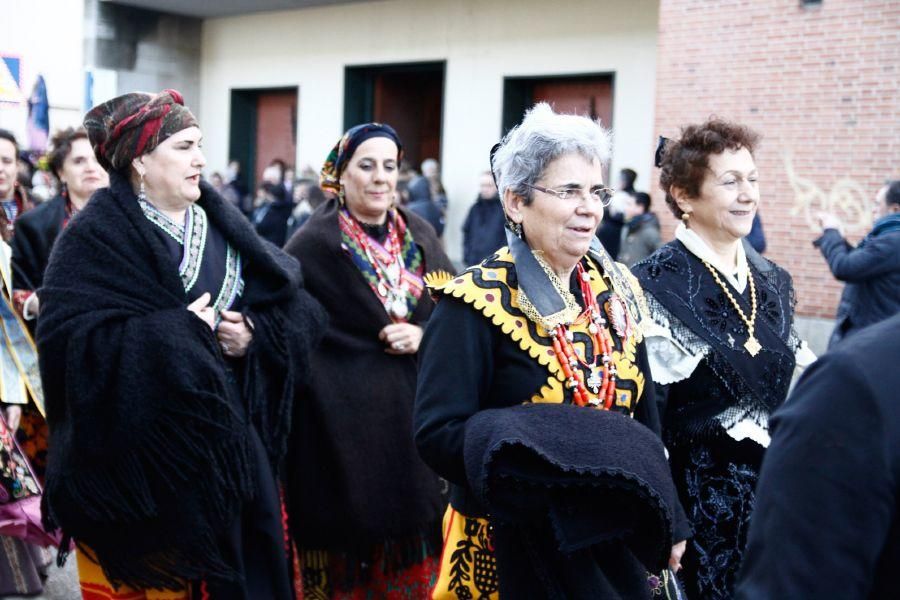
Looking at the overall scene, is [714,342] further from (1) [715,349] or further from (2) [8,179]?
(2) [8,179]

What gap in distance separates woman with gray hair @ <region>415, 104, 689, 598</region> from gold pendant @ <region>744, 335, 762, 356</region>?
587mm

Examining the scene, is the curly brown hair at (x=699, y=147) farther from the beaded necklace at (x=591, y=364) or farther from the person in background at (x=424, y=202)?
the person in background at (x=424, y=202)

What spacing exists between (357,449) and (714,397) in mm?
1565

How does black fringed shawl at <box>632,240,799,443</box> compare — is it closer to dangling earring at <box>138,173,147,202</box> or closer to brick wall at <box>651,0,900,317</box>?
dangling earring at <box>138,173,147,202</box>

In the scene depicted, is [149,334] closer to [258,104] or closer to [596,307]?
[596,307]

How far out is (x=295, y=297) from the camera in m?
3.98

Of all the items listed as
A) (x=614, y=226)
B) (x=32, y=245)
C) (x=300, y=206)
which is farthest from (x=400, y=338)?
(x=300, y=206)

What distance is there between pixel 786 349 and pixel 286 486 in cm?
210

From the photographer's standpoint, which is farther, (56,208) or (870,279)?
(870,279)

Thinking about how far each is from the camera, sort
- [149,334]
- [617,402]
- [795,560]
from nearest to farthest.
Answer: [795,560], [617,402], [149,334]

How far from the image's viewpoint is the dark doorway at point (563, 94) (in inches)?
587

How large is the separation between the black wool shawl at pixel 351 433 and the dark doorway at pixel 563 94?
1037cm

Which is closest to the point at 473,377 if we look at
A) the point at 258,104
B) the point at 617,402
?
the point at 617,402

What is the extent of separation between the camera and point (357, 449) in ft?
14.6
